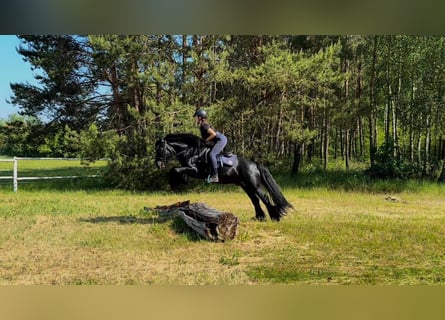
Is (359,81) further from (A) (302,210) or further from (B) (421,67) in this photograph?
(A) (302,210)

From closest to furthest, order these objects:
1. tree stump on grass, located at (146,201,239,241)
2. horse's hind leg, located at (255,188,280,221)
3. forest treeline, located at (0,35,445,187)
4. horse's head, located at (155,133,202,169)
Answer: tree stump on grass, located at (146,201,239,241) < horse's head, located at (155,133,202,169) < horse's hind leg, located at (255,188,280,221) < forest treeline, located at (0,35,445,187)

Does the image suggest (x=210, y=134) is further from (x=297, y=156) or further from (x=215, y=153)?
(x=297, y=156)

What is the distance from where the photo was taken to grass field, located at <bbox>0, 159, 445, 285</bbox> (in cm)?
312

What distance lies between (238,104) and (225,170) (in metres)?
1.04

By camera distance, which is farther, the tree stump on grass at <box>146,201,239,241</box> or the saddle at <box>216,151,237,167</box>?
the saddle at <box>216,151,237,167</box>

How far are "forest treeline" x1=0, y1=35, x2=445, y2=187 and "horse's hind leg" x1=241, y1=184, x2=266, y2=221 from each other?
0.62 meters

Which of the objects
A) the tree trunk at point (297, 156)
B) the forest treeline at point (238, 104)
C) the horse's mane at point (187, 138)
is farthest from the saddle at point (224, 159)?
the tree trunk at point (297, 156)

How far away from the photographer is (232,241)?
11.6 ft

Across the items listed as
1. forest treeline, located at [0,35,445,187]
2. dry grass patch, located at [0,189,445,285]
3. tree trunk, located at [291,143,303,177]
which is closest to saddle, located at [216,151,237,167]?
dry grass patch, located at [0,189,445,285]

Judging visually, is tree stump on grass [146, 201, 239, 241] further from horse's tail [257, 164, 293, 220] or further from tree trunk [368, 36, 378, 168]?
tree trunk [368, 36, 378, 168]

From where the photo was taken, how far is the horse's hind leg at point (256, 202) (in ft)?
12.7

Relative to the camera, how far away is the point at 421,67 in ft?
15.4

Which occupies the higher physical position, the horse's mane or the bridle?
the horse's mane
